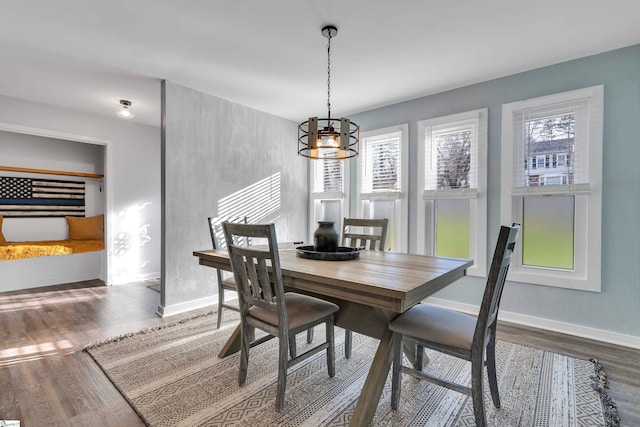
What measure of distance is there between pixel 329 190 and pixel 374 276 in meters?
3.25

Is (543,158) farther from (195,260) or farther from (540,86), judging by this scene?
(195,260)

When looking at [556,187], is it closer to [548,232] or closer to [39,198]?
[548,232]

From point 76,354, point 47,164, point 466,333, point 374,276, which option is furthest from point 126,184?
point 466,333

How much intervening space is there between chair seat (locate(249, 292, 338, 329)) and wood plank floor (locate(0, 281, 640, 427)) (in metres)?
0.83

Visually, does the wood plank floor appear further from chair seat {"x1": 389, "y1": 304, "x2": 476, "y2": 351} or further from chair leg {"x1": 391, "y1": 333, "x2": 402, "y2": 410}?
chair leg {"x1": 391, "y1": 333, "x2": 402, "y2": 410}

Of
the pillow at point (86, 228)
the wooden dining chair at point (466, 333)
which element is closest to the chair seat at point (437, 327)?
the wooden dining chair at point (466, 333)

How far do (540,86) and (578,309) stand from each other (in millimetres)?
2130

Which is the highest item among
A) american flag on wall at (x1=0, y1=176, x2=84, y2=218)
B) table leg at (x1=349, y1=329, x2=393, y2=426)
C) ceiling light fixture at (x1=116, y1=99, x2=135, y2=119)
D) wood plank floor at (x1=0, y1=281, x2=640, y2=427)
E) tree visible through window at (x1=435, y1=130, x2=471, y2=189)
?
ceiling light fixture at (x1=116, y1=99, x2=135, y2=119)

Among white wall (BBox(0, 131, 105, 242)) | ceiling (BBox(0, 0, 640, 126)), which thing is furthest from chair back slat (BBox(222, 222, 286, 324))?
white wall (BBox(0, 131, 105, 242))

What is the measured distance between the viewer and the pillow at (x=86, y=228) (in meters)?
5.43

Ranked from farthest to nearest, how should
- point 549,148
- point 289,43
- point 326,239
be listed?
point 549,148, point 289,43, point 326,239

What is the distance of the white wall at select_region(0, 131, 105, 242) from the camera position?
194 inches

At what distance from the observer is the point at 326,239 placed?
228cm

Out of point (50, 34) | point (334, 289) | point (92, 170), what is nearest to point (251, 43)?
point (50, 34)
